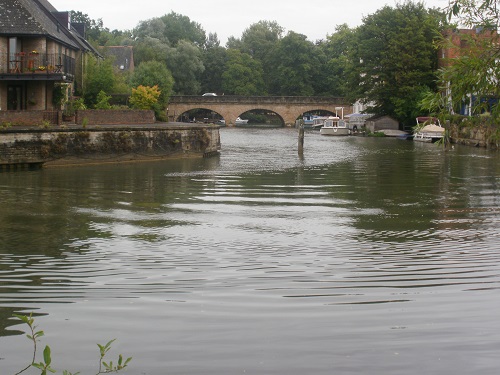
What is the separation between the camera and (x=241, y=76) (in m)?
107

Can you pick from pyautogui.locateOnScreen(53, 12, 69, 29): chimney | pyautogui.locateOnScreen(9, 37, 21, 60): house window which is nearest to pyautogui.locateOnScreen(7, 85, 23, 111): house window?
pyautogui.locateOnScreen(9, 37, 21, 60): house window

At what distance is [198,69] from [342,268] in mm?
87673

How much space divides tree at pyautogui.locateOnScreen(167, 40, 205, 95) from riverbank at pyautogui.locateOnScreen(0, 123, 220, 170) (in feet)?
176

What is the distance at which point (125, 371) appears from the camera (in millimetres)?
6629

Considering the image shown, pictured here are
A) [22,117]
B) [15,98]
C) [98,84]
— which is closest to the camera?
[22,117]

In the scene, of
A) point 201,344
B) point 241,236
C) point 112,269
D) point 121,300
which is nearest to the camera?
point 201,344

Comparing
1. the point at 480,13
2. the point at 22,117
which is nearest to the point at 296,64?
the point at 22,117

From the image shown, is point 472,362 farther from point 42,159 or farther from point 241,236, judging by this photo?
point 42,159

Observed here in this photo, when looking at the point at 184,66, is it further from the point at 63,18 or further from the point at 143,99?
the point at 143,99

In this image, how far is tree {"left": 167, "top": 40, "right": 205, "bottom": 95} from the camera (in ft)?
305

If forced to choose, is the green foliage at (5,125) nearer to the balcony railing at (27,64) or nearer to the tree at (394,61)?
the balcony railing at (27,64)

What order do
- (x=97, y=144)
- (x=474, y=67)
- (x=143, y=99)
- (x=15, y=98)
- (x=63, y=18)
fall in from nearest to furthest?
(x=474, y=67)
(x=97, y=144)
(x=15, y=98)
(x=143, y=99)
(x=63, y=18)

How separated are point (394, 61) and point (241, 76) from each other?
42485 millimetres

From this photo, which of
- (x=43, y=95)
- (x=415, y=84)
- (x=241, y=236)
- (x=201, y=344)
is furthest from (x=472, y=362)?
(x=415, y=84)
